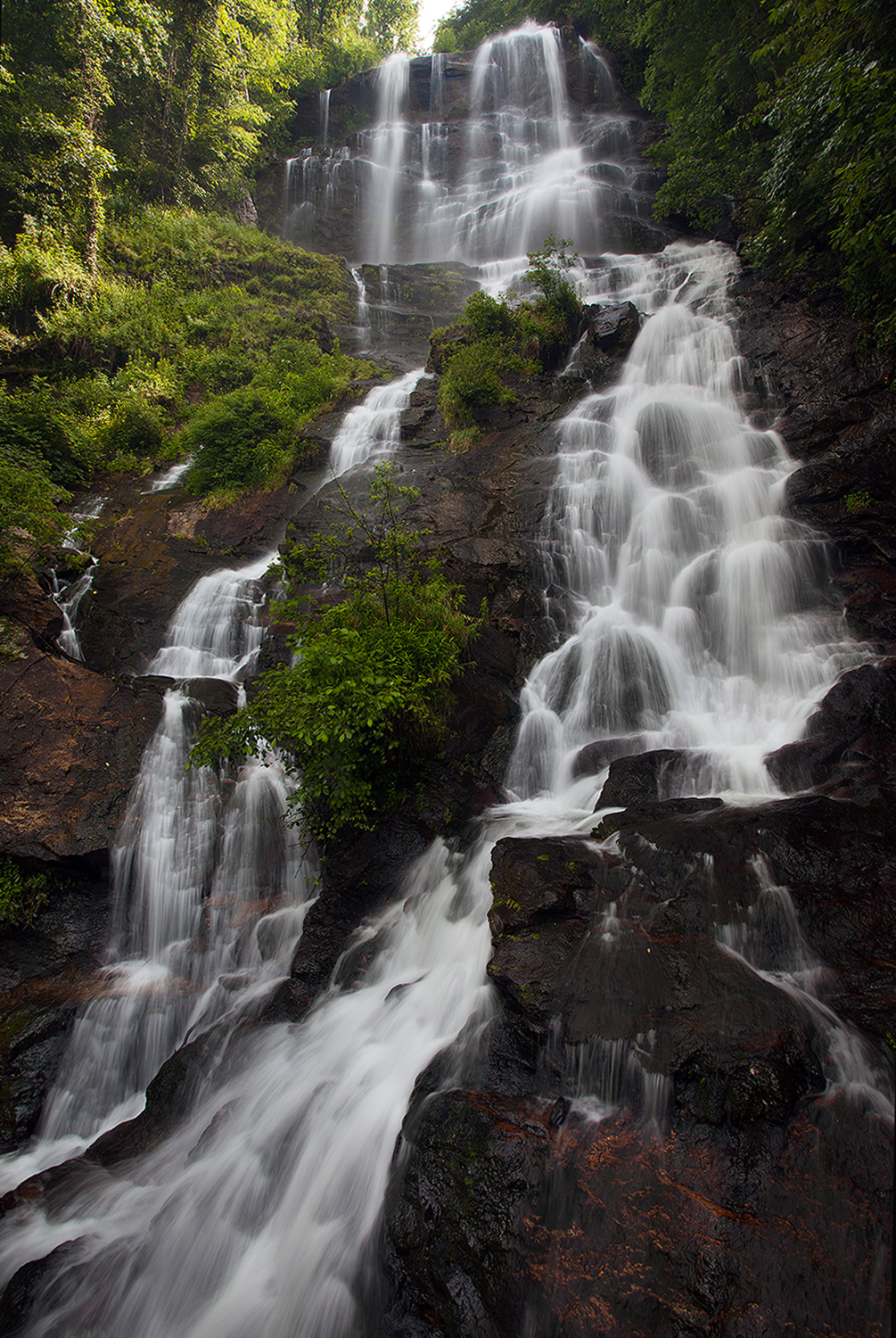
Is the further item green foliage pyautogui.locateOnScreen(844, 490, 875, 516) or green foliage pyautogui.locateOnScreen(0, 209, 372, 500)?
green foliage pyautogui.locateOnScreen(0, 209, 372, 500)

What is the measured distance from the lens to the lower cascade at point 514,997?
301 cm

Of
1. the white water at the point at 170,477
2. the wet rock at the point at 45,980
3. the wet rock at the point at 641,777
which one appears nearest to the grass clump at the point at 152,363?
the white water at the point at 170,477

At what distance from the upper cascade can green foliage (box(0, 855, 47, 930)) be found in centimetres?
2568

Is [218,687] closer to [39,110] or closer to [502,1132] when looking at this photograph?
[502,1132]

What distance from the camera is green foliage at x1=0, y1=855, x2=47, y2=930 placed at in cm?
585

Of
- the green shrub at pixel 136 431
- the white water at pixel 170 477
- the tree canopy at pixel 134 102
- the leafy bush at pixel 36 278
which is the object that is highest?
the tree canopy at pixel 134 102

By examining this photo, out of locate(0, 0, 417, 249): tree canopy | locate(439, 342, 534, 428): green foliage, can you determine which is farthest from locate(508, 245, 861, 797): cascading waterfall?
locate(0, 0, 417, 249): tree canopy

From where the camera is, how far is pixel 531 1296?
2730 millimetres

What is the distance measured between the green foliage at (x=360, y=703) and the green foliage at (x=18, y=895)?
2352mm

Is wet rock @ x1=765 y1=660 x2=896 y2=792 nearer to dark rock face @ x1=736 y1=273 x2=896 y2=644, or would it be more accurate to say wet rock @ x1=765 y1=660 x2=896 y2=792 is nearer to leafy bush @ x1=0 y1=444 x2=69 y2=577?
dark rock face @ x1=736 y1=273 x2=896 y2=644

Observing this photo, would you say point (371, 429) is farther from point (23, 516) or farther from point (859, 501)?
point (859, 501)

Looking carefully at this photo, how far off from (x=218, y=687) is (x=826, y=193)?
14319 mm

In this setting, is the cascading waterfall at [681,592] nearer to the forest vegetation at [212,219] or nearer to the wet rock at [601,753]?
the wet rock at [601,753]

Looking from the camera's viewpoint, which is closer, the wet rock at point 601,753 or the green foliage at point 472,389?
the wet rock at point 601,753
